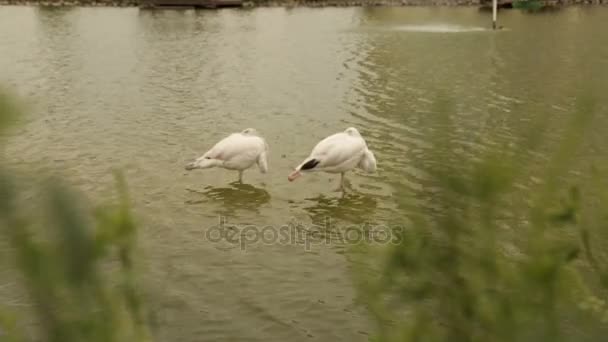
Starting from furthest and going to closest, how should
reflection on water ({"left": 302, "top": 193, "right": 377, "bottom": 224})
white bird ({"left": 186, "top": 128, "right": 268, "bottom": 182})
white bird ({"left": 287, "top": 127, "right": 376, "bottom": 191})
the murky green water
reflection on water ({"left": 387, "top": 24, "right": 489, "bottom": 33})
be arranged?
1. reflection on water ({"left": 387, "top": 24, "right": 489, "bottom": 33})
2. white bird ({"left": 186, "top": 128, "right": 268, "bottom": 182})
3. white bird ({"left": 287, "top": 127, "right": 376, "bottom": 191})
4. reflection on water ({"left": 302, "top": 193, "right": 377, "bottom": 224})
5. the murky green water

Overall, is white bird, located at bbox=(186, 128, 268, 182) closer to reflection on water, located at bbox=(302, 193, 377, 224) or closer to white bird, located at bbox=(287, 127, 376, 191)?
white bird, located at bbox=(287, 127, 376, 191)

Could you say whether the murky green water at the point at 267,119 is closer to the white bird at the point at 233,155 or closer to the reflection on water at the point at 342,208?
the reflection on water at the point at 342,208

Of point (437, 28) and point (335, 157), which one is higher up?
point (437, 28)

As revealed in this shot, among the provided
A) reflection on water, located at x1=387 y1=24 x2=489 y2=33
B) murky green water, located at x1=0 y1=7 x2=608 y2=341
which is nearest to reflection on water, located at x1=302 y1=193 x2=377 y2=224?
murky green water, located at x1=0 y1=7 x2=608 y2=341

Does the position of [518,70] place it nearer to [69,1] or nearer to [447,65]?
[447,65]

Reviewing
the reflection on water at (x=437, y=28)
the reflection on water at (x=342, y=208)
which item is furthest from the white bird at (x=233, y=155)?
the reflection on water at (x=437, y=28)

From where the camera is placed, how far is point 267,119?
12.7 metres

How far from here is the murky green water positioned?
5348 millimetres

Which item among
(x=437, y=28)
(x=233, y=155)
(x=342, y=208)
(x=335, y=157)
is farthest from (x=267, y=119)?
(x=437, y=28)

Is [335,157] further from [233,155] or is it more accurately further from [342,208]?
[233,155]

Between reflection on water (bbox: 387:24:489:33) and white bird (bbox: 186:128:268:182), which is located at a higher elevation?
reflection on water (bbox: 387:24:489:33)

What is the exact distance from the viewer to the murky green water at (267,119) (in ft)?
17.5

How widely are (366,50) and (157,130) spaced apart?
1220 centimetres

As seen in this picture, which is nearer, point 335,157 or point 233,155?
point 335,157
